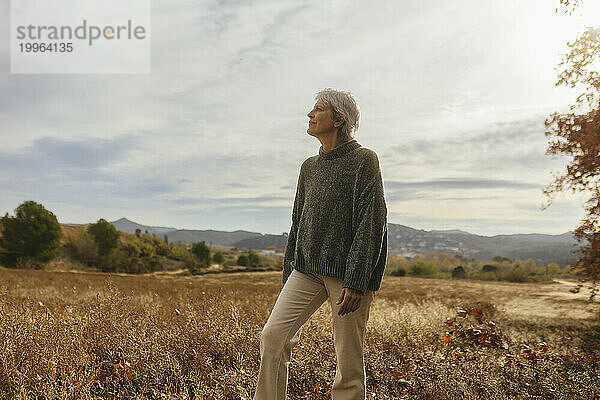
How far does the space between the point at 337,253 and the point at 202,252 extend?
3912 centimetres

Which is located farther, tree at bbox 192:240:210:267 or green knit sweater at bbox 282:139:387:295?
tree at bbox 192:240:210:267

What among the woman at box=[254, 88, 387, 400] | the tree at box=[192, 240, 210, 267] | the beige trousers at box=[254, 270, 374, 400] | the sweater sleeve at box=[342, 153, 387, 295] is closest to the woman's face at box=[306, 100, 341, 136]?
the woman at box=[254, 88, 387, 400]

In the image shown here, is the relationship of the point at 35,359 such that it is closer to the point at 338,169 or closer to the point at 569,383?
the point at 338,169

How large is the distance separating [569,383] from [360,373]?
316cm

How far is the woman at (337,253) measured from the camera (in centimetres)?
268

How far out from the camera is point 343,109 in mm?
2973

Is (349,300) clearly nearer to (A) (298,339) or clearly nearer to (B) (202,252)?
(A) (298,339)

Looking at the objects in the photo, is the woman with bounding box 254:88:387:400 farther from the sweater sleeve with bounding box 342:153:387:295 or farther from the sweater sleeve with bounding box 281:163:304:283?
the sweater sleeve with bounding box 281:163:304:283

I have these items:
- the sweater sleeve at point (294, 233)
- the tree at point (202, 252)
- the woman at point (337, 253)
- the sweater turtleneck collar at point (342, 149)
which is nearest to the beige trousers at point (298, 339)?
the woman at point (337, 253)

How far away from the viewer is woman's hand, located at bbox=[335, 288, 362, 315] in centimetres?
266

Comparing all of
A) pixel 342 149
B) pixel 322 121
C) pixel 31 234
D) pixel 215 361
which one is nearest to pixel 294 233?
pixel 342 149

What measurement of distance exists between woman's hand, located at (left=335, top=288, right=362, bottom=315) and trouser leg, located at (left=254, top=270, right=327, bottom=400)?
0.89 ft

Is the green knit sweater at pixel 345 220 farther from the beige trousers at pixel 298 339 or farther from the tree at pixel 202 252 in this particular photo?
the tree at pixel 202 252

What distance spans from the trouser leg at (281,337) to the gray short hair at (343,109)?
3.38 feet
